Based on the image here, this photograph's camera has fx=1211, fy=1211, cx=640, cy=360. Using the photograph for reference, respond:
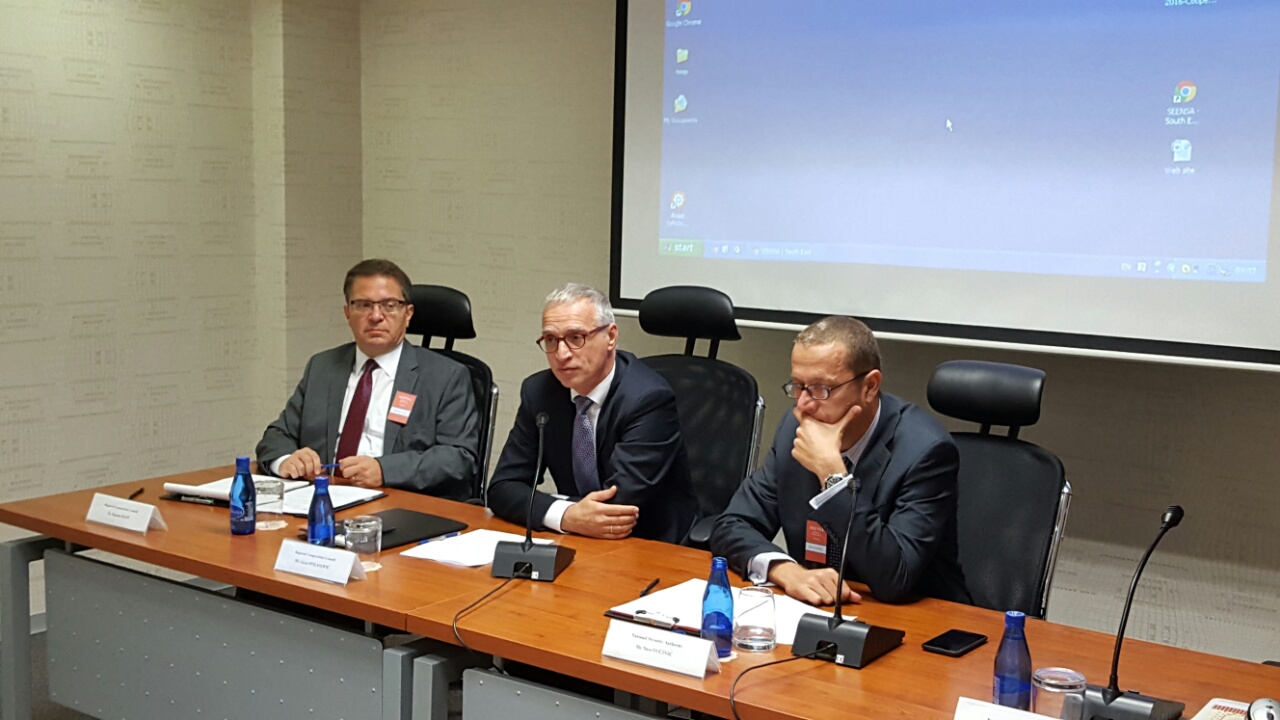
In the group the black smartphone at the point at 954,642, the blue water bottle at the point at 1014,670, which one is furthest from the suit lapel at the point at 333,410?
the blue water bottle at the point at 1014,670

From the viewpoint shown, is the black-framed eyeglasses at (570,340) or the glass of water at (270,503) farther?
the black-framed eyeglasses at (570,340)

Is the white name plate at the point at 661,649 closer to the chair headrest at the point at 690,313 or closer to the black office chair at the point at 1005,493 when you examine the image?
the black office chair at the point at 1005,493

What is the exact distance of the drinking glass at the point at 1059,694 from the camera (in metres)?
1.77

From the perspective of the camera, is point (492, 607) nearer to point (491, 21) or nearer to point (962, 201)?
point (962, 201)

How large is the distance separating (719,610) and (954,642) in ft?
1.39

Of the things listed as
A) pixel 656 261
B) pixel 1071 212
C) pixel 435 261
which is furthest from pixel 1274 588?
pixel 435 261

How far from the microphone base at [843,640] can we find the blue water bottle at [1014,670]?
0.23 metres

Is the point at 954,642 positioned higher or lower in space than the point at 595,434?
lower

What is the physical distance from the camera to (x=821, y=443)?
2469 millimetres

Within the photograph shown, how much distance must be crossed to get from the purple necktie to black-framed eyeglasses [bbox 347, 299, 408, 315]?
0.16 meters

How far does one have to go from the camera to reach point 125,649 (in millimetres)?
2824

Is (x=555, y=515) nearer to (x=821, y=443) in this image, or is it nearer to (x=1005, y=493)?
(x=821, y=443)

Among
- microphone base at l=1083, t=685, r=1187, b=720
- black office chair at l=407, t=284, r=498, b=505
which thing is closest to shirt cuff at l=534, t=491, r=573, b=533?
black office chair at l=407, t=284, r=498, b=505

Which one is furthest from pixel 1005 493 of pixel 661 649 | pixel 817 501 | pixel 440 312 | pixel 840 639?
pixel 440 312
